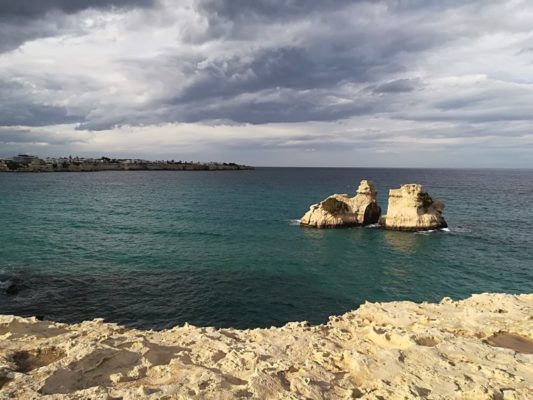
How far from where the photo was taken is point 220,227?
56.8 meters

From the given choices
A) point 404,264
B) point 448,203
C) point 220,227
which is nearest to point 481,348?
point 404,264

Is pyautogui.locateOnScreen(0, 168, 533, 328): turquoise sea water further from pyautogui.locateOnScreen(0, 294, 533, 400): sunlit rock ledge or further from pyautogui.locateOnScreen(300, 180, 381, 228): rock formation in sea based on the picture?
pyautogui.locateOnScreen(0, 294, 533, 400): sunlit rock ledge

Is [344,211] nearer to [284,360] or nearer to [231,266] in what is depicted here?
[231,266]

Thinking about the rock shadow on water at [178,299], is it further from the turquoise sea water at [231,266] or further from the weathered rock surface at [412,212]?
Answer: the weathered rock surface at [412,212]

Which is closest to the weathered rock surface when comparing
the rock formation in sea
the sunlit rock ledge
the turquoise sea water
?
the turquoise sea water

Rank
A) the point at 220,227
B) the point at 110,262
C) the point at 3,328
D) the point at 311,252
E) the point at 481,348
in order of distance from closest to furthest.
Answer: the point at 481,348 < the point at 3,328 < the point at 110,262 < the point at 311,252 < the point at 220,227

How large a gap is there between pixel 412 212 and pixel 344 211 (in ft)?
→ 36.9

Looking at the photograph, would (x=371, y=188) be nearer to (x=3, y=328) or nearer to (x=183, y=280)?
(x=183, y=280)

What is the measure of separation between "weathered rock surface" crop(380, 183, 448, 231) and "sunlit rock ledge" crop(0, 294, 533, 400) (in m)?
43.4

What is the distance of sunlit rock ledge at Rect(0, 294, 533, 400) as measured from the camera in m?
9.30

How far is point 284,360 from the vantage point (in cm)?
1156

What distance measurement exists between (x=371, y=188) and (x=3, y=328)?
5882cm

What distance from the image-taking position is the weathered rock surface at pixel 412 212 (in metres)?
57.2

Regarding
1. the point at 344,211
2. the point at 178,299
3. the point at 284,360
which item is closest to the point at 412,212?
the point at 344,211
